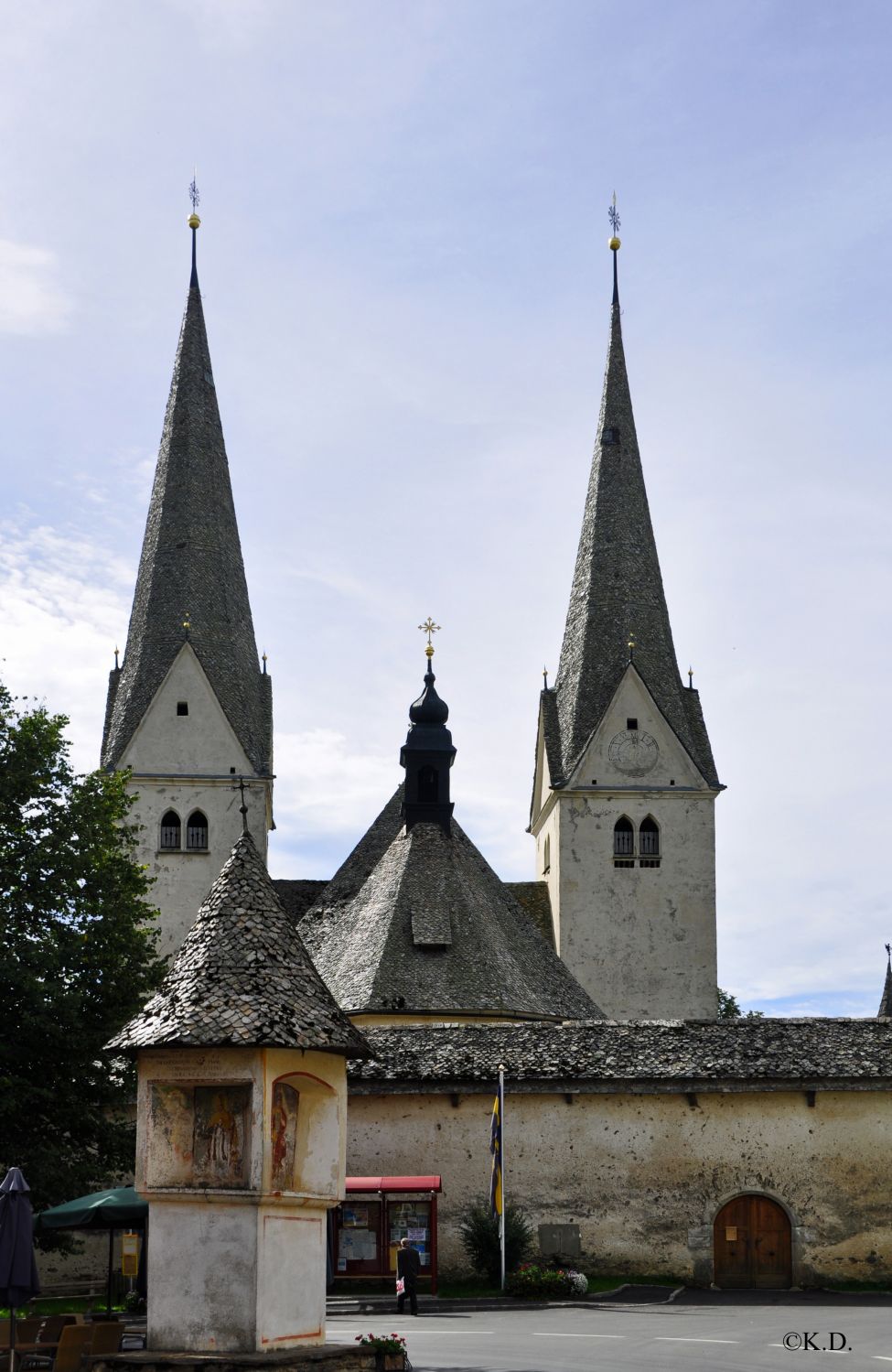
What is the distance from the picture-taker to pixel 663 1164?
29.3m

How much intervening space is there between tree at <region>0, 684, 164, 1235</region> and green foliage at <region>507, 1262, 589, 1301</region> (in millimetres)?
6695

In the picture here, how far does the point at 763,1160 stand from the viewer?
29.3m

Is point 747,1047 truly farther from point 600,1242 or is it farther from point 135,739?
point 135,739

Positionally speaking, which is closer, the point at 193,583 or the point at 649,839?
the point at 649,839

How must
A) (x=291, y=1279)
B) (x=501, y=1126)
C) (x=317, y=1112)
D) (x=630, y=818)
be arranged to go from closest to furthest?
(x=291, y=1279)
(x=317, y=1112)
(x=501, y=1126)
(x=630, y=818)

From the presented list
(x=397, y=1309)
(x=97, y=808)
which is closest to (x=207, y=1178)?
(x=397, y=1309)

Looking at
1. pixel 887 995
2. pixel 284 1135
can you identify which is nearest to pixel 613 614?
pixel 887 995

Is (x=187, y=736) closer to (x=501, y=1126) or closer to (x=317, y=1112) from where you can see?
(x=501, y=1126)

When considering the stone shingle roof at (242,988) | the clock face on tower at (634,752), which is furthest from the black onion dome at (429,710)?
the stone shingle roof at (242,988)

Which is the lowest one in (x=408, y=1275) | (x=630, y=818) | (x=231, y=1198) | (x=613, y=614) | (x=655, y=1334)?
(x=655, y=1334)

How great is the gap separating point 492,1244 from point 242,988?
13.4 metres

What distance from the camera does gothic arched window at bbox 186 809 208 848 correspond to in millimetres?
51219

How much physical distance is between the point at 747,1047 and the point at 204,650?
26331mm

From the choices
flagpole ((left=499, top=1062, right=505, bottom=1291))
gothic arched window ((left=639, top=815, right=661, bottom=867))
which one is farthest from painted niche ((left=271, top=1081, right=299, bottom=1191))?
Result: gothic arched window ((left=639, top=815, right=661, bottom=867))
